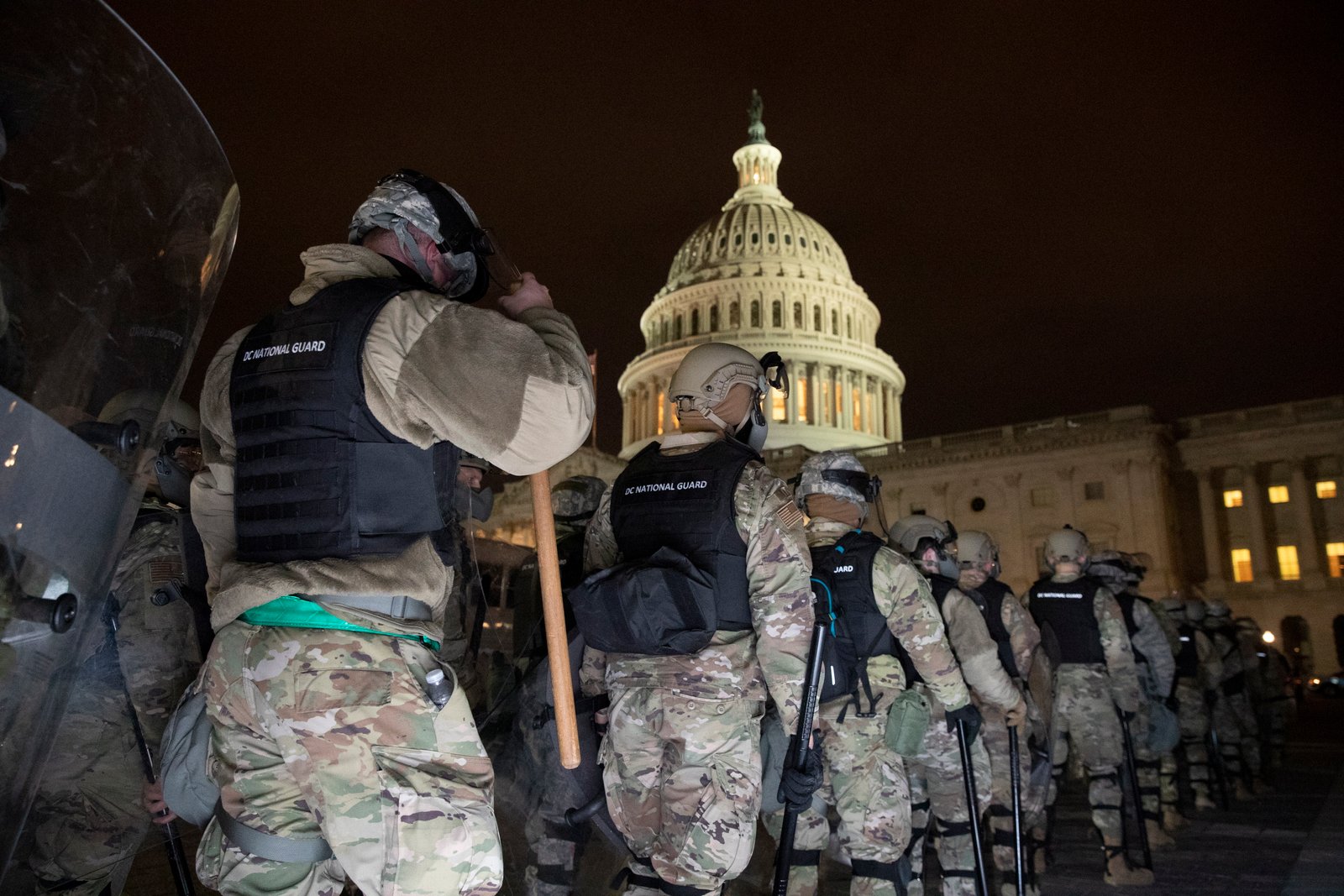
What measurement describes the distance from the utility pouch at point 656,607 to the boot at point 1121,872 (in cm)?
446

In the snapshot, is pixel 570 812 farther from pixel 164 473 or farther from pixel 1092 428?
pixel 1092 428

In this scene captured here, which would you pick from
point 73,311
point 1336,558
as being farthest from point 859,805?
point 1336,558

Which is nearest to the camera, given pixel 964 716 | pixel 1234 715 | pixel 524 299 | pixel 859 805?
pixel 524 299

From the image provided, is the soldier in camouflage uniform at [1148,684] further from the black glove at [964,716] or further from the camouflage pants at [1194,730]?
the black glove at [964,716]

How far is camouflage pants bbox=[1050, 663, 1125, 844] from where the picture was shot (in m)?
6.52

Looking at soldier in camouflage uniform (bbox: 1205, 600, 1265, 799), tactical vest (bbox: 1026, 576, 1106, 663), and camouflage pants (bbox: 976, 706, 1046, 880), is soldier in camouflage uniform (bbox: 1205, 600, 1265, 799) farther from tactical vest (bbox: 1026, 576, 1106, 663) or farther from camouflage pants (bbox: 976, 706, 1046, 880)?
camouflage pants (bbox: 976, 706, 1046, 880)

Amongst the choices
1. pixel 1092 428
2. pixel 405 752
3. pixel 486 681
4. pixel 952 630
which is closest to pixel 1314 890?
pixel 952 630

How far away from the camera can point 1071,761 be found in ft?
36.9

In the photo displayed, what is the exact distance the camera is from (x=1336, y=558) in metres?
43.3

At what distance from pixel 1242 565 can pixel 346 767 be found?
173 ft

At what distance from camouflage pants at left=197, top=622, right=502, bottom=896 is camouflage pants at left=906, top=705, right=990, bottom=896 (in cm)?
327

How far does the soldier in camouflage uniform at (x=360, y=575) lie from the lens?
6.75 ft

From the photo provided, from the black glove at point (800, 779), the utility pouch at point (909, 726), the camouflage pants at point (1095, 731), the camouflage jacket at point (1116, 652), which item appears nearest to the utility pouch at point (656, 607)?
the black glove at point (800, 779)

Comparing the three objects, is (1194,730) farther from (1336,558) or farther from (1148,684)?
(1336,558)
